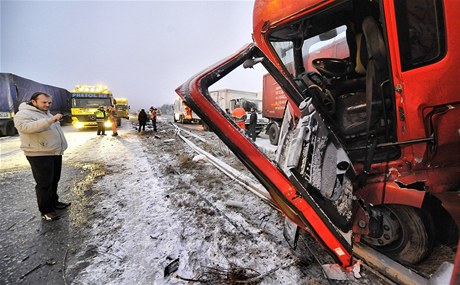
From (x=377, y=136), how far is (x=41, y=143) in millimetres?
4167

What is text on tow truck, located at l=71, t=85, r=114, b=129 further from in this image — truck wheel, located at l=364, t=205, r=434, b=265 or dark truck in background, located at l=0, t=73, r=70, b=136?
truck wheel, located at l=364, t=205, r=434, b=265

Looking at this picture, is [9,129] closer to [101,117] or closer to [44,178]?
[101,117]

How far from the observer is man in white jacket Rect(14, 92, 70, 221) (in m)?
2.82

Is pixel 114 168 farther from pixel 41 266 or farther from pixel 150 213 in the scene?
pixel 41 266

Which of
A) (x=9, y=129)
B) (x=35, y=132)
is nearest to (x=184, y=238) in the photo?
(x=35, y=132)

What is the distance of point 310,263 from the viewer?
6.94 feet

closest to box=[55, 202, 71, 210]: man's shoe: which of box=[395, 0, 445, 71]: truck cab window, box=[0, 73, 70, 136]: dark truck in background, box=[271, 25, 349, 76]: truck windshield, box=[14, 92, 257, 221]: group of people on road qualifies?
box=[14, 92, 257, 221]: group of people on road

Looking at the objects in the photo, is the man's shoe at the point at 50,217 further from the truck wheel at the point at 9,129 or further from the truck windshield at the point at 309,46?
the truck wheel at the point at 9,129

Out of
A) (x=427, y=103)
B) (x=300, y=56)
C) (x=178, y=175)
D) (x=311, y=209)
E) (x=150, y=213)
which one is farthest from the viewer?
(x=178, y=175)

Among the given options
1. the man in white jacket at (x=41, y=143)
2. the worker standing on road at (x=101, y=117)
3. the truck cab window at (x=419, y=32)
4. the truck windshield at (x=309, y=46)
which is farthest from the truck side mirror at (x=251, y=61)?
the worker standing on road at (x=101, y=117)

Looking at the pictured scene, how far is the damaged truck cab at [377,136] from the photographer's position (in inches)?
63.3

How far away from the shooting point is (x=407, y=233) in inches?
78.5

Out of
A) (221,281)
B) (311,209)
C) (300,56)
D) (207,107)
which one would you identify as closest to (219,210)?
(221,281)

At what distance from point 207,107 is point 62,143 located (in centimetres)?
278
